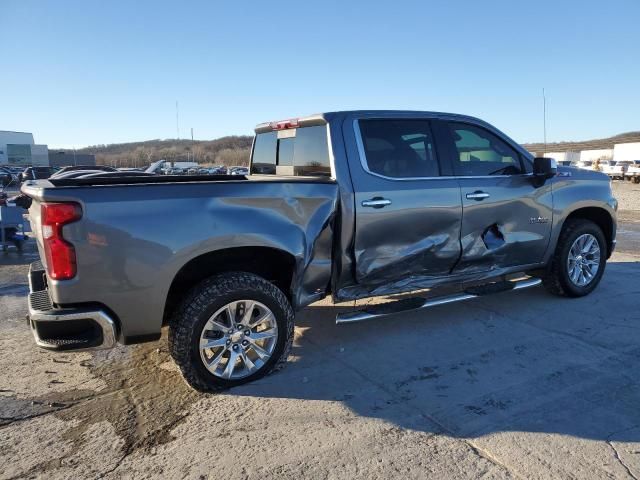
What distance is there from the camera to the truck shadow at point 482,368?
3111 millimetres

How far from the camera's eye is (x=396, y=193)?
4156 millimetres

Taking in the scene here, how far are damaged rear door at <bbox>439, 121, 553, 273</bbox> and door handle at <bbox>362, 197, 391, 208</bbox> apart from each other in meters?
0.88

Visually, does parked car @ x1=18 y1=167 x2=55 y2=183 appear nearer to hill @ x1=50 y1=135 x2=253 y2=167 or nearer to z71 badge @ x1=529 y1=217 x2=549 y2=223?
z71 badge @ x1=529 y1=217 x2=549 y2=223

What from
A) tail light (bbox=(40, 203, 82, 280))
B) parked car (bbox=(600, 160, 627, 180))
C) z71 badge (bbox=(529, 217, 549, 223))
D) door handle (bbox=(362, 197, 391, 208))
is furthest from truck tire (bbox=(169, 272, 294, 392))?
parked car (bbox=(600, 160, 627, 180))

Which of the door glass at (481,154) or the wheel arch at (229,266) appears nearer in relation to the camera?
the wheel arch at (229,266)

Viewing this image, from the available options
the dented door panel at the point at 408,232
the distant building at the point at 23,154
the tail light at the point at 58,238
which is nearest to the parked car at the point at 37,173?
the tail light at the point at 58,238

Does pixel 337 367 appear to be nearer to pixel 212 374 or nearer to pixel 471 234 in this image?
pixel 212 374

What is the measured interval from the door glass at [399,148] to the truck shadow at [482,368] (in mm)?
1498

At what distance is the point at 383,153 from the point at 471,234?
117 cm

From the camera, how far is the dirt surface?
2678 millimetres

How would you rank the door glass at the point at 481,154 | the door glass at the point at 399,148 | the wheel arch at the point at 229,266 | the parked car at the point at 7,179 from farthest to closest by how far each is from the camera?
the parked car at the point at 7,179, the door glass at the point at 481,154, the door glass at the point at 399,148, the wheel arch at the point at 229,266

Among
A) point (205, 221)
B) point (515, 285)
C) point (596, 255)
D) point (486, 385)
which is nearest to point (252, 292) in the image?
point (205, 221)

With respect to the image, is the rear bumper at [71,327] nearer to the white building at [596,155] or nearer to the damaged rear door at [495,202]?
the damaged rear door at [495,202]

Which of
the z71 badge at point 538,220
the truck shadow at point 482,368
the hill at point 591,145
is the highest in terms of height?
the hill at point 591,145
